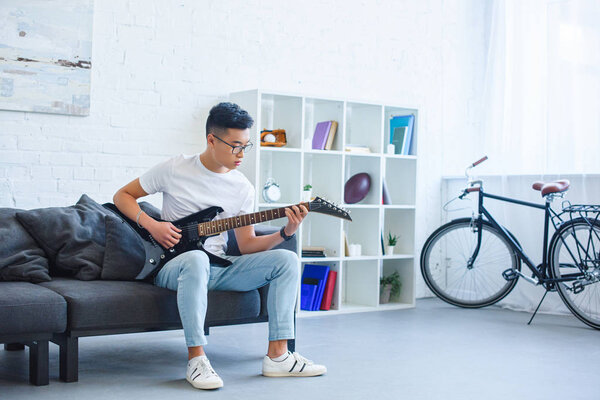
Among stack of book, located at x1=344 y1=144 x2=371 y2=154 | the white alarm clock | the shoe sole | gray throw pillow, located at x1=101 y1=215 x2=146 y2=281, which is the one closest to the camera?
the shoe sole

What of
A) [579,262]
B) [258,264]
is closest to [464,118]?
[579,262]

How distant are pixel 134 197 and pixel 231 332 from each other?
113cm

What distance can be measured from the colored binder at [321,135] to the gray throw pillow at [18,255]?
203 centimetres

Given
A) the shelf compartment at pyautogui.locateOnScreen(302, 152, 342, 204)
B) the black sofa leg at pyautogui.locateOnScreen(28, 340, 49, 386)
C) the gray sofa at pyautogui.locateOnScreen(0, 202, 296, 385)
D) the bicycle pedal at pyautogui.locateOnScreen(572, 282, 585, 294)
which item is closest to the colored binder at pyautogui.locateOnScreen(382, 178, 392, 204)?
the shelf compartment at pyautogui.locateOnScreen(302, 152, 342, 204)

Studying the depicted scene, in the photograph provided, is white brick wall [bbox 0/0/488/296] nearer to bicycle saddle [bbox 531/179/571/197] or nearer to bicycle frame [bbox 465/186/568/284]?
bicycle frame [bbox 465/186/568/284]

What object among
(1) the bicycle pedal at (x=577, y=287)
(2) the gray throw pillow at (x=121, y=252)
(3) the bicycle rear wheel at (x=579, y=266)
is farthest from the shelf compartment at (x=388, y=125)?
(2) the gray throw pillow at (x=121, y=252)

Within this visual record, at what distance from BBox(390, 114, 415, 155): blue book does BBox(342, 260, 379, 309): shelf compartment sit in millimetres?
805

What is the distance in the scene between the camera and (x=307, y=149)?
462 centimetres

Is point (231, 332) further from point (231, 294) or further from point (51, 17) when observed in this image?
point (51, 17)

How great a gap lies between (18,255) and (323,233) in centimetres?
218

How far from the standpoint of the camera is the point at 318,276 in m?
4.67

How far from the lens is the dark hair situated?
311 centimetres

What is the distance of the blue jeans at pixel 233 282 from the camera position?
289 cm

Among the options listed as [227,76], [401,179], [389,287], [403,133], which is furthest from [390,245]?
[227,76]
